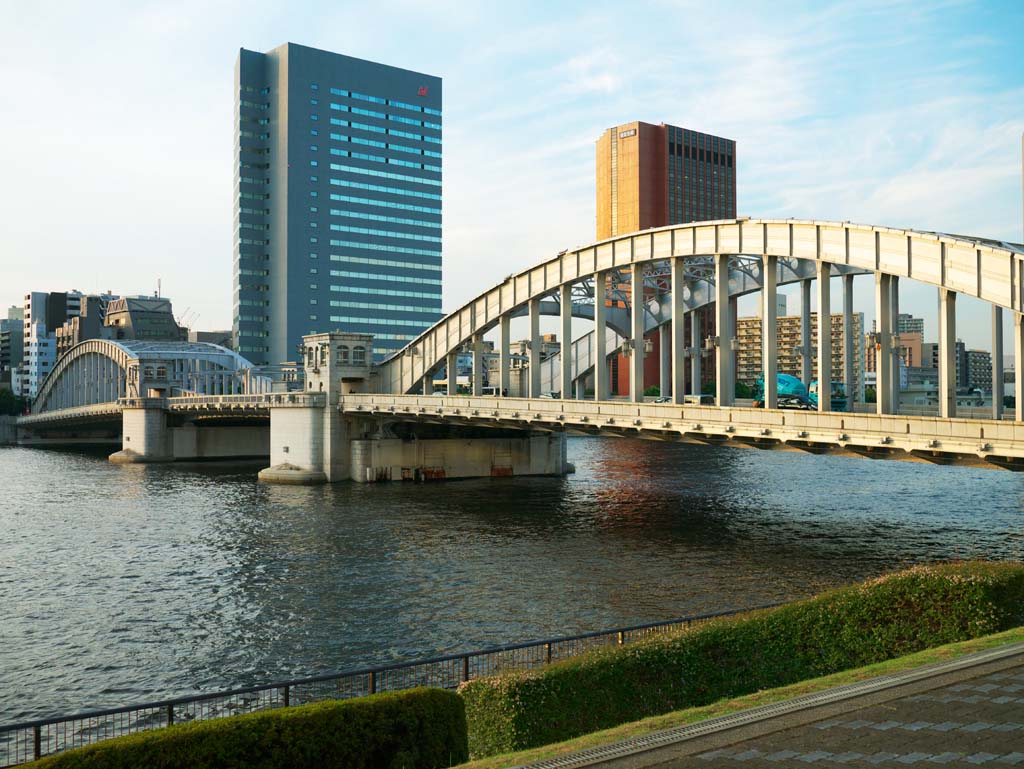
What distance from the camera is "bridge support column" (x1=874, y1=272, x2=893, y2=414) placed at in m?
45.1

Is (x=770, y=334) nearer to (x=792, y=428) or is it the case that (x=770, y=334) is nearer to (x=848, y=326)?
(x=848, y=326)

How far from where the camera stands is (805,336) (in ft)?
172

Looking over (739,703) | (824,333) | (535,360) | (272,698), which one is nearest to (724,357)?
(824,333)

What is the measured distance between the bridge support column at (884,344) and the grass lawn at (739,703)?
26.7m

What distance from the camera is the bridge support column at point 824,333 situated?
158 feet

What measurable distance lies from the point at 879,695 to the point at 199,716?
16297mm

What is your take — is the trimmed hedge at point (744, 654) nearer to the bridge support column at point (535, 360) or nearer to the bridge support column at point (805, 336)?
the bridge support column at point (805, 336)

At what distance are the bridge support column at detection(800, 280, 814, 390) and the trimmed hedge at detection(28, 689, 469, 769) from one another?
130 ft

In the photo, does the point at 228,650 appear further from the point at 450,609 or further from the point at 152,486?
the point at 152,486

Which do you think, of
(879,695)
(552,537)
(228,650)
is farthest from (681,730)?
(552,537)

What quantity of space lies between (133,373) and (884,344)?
10634 centimetres

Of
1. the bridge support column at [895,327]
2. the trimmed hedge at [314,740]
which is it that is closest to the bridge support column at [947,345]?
the bridge support column at [895,327]

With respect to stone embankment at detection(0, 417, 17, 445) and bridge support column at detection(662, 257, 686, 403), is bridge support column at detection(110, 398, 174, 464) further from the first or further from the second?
bridge support column at detection(662, 257, 686, 403)

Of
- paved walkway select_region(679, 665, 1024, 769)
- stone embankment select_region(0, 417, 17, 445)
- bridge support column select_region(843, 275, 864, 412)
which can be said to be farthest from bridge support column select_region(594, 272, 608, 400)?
stone embankment select_region(0, 417, 17, 445)
